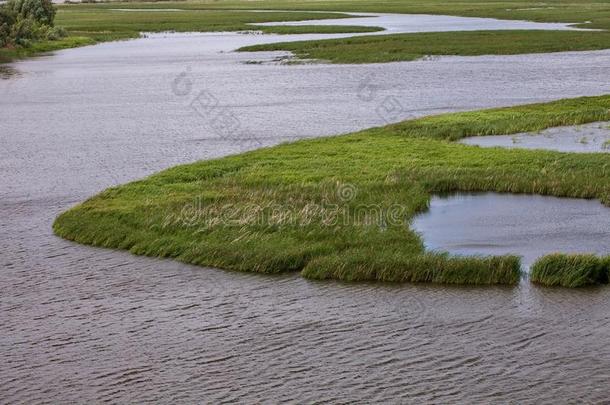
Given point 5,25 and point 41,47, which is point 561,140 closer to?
point 5,25

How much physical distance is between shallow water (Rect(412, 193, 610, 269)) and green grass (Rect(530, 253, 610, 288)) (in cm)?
78

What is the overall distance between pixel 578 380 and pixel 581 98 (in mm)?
36744

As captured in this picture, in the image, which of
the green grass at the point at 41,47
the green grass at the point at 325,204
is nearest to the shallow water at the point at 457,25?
the green grass at the point at 41,47

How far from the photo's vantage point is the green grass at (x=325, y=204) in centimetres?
2381

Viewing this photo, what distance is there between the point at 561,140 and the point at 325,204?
48.7 feet

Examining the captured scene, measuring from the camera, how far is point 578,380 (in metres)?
17.7

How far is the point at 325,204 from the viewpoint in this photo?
28.6 meters

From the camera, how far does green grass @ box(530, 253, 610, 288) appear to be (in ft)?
73.4

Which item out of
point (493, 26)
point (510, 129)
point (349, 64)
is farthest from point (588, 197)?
point (493, 26)

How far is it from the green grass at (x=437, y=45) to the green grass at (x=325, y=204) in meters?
46.1

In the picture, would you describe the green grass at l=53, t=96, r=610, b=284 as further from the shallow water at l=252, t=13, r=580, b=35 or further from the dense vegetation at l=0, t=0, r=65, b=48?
the shallow water at l=252, t=13, r=580, b=35

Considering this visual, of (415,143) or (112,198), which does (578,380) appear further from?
(415,143)

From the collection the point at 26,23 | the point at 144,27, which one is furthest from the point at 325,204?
the point at 144,27

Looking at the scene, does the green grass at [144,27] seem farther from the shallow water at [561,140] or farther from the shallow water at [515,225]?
the shallow water at [515,225]
